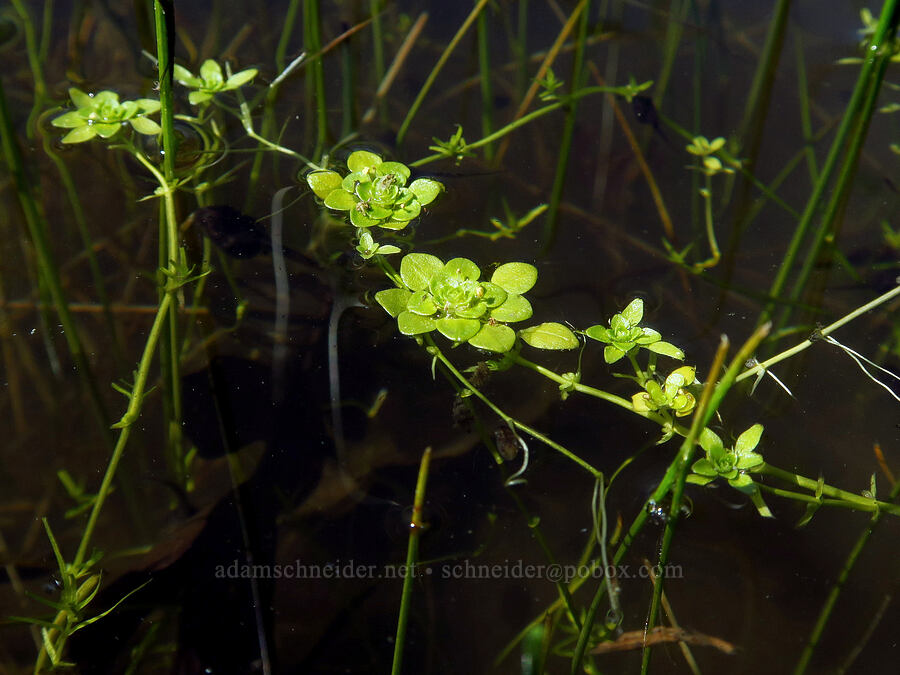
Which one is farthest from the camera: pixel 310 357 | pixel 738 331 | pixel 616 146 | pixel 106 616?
pixel 616 146

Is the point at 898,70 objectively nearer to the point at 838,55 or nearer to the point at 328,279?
the point at 838,55

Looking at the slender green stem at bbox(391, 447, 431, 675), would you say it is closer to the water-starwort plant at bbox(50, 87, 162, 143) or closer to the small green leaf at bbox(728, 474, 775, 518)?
the small green leaf at bbox(728, 474, 775, 518)

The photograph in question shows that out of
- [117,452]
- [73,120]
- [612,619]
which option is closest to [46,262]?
[117,452]

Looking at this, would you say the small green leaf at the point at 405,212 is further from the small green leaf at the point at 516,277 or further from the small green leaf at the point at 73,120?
the small green leaf at the point at 73,120

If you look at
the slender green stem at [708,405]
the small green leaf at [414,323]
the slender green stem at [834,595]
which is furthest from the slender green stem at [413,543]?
the slender green stem at [834,595]

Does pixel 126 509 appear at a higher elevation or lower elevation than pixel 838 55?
lower

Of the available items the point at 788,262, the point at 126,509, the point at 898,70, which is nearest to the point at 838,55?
the point at 898,70
